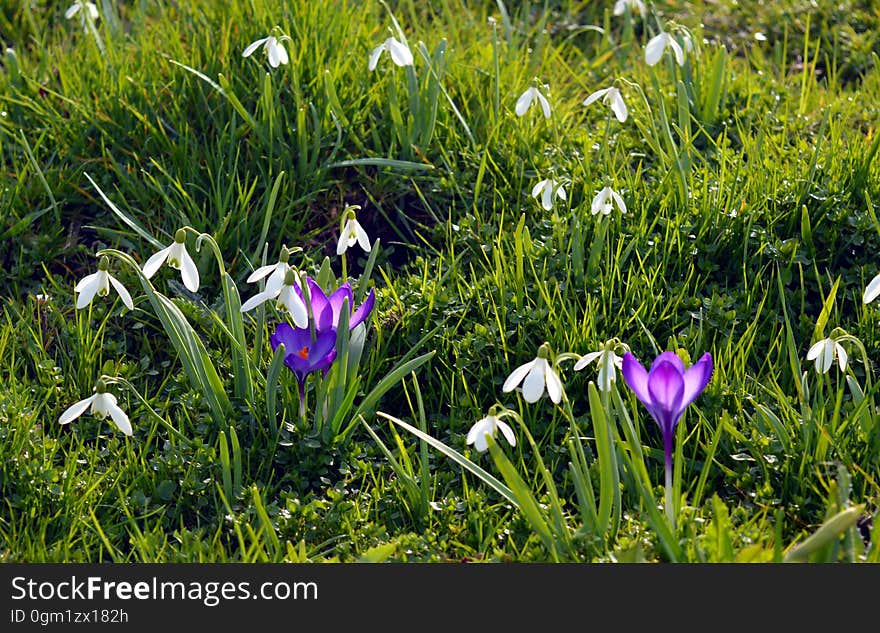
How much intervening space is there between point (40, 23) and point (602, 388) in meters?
2.80

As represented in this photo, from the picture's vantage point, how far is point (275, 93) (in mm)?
3078

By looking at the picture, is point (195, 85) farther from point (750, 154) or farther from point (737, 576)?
point (737, 576)

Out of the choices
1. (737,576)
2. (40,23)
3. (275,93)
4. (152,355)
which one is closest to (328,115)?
(275,93)

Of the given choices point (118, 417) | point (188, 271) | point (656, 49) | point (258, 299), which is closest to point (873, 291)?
point (656, 49)

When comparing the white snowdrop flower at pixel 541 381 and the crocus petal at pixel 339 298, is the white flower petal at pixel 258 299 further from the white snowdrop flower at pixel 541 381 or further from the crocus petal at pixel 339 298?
the white snowdrop flower at pixel 541 381

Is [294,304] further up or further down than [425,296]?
further up

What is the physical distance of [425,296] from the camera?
267cm

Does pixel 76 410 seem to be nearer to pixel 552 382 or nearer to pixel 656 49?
pixel 552 382

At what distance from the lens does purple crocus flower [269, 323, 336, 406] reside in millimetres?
2234

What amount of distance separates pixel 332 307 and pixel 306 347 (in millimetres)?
104

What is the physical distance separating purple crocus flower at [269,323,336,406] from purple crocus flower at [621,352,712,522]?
2.12 feet

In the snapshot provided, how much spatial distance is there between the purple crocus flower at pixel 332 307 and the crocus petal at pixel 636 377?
1.96ft

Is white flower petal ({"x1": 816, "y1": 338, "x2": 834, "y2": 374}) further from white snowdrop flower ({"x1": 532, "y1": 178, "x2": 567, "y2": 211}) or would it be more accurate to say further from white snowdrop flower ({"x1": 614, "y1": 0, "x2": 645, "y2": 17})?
white snowdrop flower ({"x1": 614, "y1": 0, "x2": 645, "y2": 17})

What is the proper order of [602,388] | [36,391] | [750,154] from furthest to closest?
[750,154] < [36,391] < [602,388]
